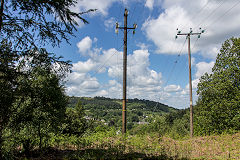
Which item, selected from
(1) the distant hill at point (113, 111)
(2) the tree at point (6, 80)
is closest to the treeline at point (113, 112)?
(1) the distant hill at point (113, 111)

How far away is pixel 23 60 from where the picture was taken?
16.8ft

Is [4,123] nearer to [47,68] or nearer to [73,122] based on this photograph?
[47,68]

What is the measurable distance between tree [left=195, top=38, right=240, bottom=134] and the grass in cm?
159

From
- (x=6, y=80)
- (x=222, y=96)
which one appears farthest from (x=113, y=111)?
(x=6, y=80)

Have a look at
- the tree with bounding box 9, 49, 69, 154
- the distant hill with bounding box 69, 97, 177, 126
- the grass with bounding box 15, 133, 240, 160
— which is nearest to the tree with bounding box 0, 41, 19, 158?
the tree with bounding box 9, 49, 69, 154

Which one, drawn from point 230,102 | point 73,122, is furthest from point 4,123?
point 73,122

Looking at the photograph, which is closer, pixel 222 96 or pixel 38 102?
pixel 38 102

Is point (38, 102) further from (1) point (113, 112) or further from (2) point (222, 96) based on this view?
(1) point (113, 112)

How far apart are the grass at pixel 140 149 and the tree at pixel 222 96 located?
5.23 feet

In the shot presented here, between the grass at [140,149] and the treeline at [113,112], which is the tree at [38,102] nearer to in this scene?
the grass at [140,149]

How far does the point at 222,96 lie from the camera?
42.9 ft

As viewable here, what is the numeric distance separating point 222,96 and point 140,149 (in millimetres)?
8707

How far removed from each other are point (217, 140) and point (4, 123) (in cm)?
1275

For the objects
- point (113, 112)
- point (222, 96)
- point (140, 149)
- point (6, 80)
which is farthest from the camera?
point (113, 112)
